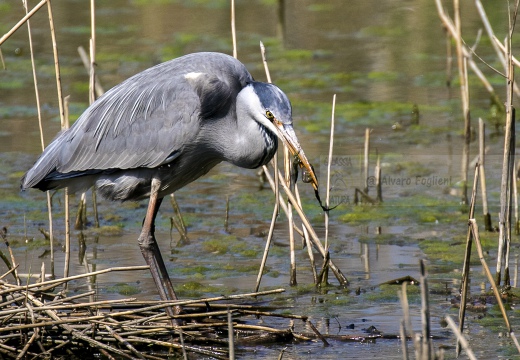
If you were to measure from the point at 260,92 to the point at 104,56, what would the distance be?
7400 millimetres

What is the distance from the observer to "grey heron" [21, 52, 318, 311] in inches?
195

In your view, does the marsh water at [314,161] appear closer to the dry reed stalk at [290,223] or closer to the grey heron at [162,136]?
the dry reed stalk at [290,223]

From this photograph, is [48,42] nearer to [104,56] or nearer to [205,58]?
[104,56]

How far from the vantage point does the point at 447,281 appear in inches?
228

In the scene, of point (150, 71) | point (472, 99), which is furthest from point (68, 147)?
point (472, 99)

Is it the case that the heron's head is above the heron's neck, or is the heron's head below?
above

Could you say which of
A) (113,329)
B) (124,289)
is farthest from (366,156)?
(113,329)

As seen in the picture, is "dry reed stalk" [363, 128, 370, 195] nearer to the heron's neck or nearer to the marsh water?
the marsh water

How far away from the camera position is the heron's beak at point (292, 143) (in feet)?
14.7

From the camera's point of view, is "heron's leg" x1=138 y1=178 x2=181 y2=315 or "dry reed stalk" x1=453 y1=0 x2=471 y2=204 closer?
"heron's leg" x1=138 y1=178 x2=181 y2=315

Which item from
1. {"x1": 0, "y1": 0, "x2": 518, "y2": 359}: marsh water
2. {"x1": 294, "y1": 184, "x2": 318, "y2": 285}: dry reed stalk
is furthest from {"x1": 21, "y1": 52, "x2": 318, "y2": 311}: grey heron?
{"x1": 0, "y1": 0, "x2": 518, "y2": 359}: marsh water

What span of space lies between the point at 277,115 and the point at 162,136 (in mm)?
877

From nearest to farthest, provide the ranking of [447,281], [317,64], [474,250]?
[447,281]
[474,250]
[317,64]

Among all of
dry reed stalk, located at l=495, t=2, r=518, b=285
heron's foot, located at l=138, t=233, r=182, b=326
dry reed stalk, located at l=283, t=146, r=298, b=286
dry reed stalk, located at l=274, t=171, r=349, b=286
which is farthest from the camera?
dry reed stalk, located at l=283, t=146, r=298, b=286
